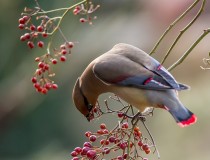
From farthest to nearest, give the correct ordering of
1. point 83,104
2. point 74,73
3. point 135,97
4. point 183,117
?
point 74,73 → point 83,104 → point 135,97 → point 183,117

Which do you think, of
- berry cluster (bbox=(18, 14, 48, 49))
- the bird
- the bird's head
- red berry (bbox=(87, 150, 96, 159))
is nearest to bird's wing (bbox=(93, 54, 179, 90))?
the bird

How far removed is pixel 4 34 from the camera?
912cm

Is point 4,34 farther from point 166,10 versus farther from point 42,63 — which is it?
point 42,63

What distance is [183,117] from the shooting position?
2.51m

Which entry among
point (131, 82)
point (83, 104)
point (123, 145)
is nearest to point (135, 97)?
point (131, 82)

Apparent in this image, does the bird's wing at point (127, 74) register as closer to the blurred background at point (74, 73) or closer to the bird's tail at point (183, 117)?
the bird's tail at point (183, 117)

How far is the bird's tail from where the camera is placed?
2477mm

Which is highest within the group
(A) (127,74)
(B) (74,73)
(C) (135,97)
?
(B) (74,73)

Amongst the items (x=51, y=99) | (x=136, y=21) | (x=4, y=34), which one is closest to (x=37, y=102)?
(x=51, y=99)

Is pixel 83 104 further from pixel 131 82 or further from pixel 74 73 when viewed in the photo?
pixel 74 73

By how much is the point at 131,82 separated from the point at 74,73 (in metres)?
6.22

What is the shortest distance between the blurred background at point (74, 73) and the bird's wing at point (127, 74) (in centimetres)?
493

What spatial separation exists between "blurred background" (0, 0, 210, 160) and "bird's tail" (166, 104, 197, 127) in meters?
5.23

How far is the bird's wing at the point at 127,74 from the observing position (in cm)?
275
